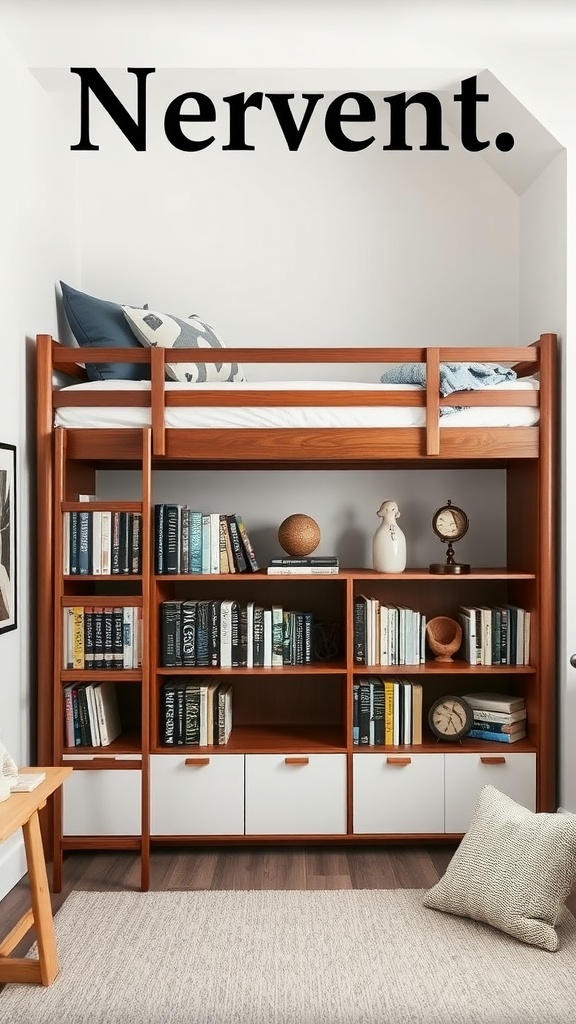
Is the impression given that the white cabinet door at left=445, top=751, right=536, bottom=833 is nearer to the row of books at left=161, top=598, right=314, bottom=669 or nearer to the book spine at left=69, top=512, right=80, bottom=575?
the row of books at left=161, top=598, right=314, bottom=669

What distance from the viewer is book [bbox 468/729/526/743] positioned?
11.1 feet

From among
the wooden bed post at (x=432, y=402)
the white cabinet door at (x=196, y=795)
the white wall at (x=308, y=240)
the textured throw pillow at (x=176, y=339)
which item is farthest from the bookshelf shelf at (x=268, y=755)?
the white wall at (x=308, y=240)

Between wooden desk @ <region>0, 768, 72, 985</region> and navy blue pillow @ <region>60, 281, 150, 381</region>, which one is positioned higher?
navy blue pillow @ <region>60, 281, 150, 381</region>

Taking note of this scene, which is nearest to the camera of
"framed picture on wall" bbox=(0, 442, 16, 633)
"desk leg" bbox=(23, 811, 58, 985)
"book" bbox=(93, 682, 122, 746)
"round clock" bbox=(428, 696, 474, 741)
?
"desk leg" bbox=(23, 811, 58, 985)

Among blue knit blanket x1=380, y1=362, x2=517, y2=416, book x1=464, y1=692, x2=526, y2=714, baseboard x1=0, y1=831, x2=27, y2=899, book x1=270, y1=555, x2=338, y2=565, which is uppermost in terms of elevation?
blue knit blanket x1=380, y1=362, x2=517, y2=416

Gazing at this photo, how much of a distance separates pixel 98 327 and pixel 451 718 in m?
2.03

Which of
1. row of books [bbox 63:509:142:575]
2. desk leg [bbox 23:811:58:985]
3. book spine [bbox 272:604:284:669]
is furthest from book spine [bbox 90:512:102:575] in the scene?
desk leg [bbox 23:811:58:985]

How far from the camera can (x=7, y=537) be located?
2.98m

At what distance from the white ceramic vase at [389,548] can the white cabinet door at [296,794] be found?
74cm

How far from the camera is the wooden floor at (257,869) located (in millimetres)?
3027

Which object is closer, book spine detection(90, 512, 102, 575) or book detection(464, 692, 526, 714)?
book spine detection(90, 512, 102, 575)

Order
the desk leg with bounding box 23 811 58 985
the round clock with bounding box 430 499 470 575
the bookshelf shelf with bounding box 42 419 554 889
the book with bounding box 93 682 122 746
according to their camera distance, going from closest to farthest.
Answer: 1. the desk leg with bounding box 23 811 58 985
2. the bookshelf shelf with bounding box 42 419 554 889
3. the book with bounding box 93 682 122 746
4. the round clock with bounding box 430 499 470 575

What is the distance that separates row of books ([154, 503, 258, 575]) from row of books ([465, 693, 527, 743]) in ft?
3.44

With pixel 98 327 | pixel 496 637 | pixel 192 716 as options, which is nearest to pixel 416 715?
pixel 496 637
